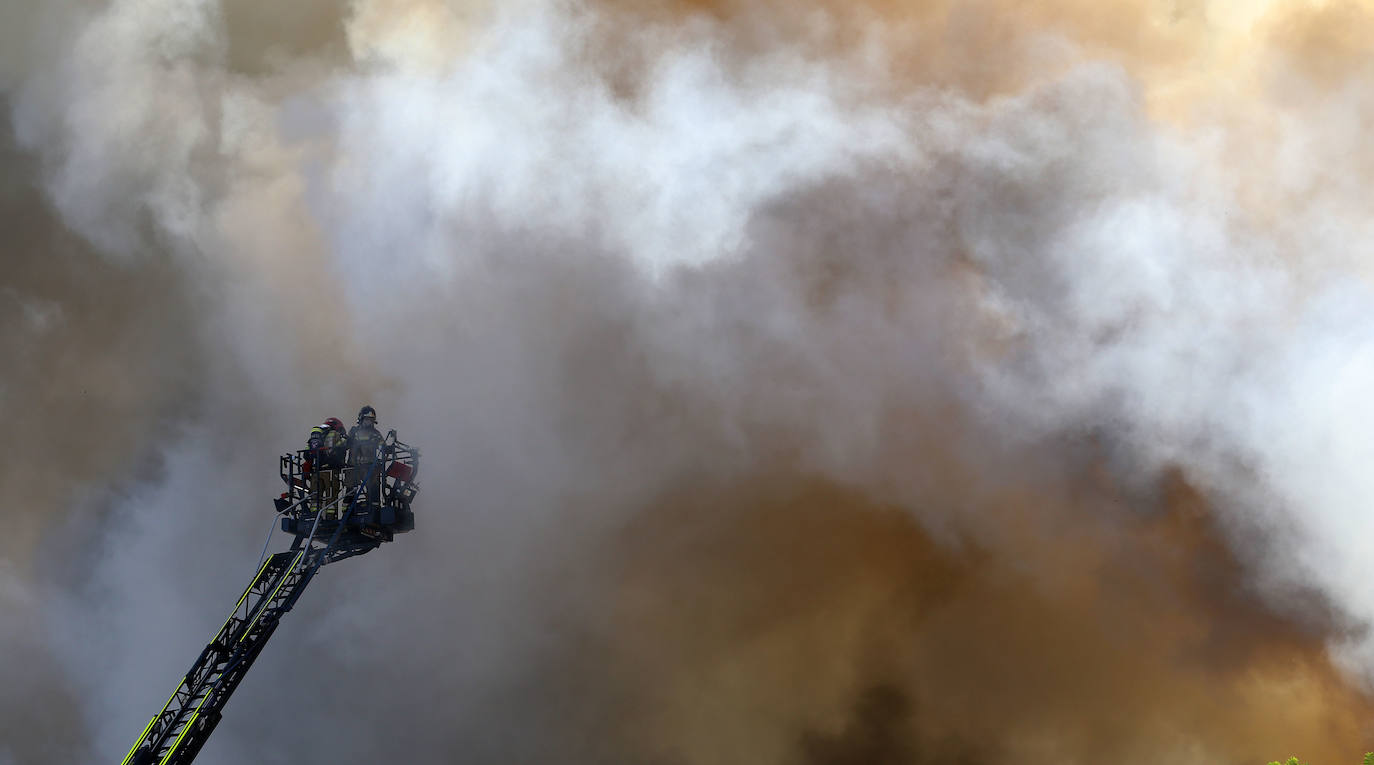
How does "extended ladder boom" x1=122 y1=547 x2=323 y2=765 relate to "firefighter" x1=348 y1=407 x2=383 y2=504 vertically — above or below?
below

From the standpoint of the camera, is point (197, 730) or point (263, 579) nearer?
point (197, 730)

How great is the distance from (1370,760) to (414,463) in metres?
34.9

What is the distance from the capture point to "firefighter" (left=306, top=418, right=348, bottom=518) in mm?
37812

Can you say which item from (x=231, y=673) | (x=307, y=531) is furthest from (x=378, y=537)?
(x=231, y=673)

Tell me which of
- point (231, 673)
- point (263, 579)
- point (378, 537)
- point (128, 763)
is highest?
point (378, 537)

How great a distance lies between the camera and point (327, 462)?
38.0 meters

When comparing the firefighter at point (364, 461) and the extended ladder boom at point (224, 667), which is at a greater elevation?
the firefighter at point (364, 461)

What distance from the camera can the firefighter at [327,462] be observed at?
124 feet

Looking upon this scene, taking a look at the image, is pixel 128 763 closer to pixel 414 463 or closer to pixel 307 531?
pixel 307 531

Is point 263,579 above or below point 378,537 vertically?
below

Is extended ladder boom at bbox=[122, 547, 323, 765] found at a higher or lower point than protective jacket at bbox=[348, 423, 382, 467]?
lower

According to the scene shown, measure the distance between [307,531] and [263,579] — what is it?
209 centimetres

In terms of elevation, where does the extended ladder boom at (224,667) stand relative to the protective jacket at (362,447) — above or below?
below

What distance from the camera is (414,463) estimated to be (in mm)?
39031
